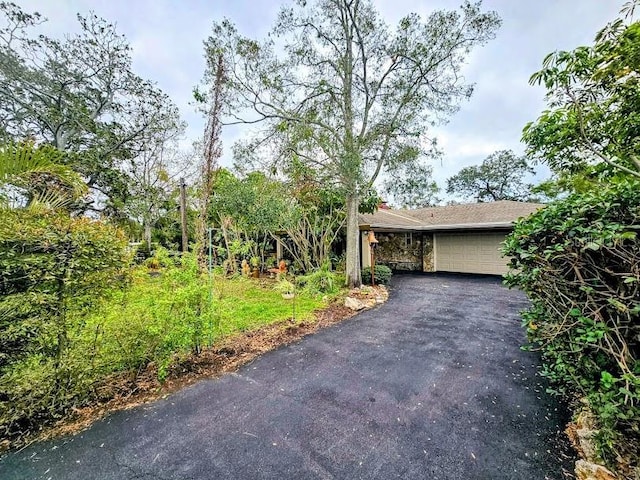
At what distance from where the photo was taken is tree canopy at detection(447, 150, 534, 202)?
2742 centimetres

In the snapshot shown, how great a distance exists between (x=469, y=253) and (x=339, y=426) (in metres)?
12.5

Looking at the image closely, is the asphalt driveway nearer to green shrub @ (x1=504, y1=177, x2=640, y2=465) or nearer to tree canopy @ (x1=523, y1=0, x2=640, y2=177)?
green shrub @ (x1=504, y1=177, x2=640, y2=465)

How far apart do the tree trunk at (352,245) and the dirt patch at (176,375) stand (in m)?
3.70

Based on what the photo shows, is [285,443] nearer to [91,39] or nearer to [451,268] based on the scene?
[451,268]

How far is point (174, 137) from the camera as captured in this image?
62.4 ft

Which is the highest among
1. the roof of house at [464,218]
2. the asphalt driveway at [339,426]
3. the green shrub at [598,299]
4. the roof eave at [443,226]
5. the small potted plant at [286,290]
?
the roof of house at [464,218]

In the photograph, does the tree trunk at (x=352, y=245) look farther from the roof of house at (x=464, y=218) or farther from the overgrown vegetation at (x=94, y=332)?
the overgrown vegetation at (x=94, y=332)

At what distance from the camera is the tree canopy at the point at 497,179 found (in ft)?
90.0

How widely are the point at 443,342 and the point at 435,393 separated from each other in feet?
6.23

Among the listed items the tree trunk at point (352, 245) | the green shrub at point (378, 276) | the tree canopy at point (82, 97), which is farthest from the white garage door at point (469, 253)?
the tree canopy at point (82, 97)

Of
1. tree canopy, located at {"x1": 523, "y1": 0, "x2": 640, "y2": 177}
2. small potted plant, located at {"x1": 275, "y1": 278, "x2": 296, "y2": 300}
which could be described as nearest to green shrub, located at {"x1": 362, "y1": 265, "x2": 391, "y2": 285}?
small potted plant, located at {"x1": 275, "y1": 278, "x2": 296, "y2": 300}

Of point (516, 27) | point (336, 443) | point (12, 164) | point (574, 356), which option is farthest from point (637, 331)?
point (516, 27)

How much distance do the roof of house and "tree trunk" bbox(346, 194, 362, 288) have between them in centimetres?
195

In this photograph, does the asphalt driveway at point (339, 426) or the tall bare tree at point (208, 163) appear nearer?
the asphalt driveway at point (339, 426)
